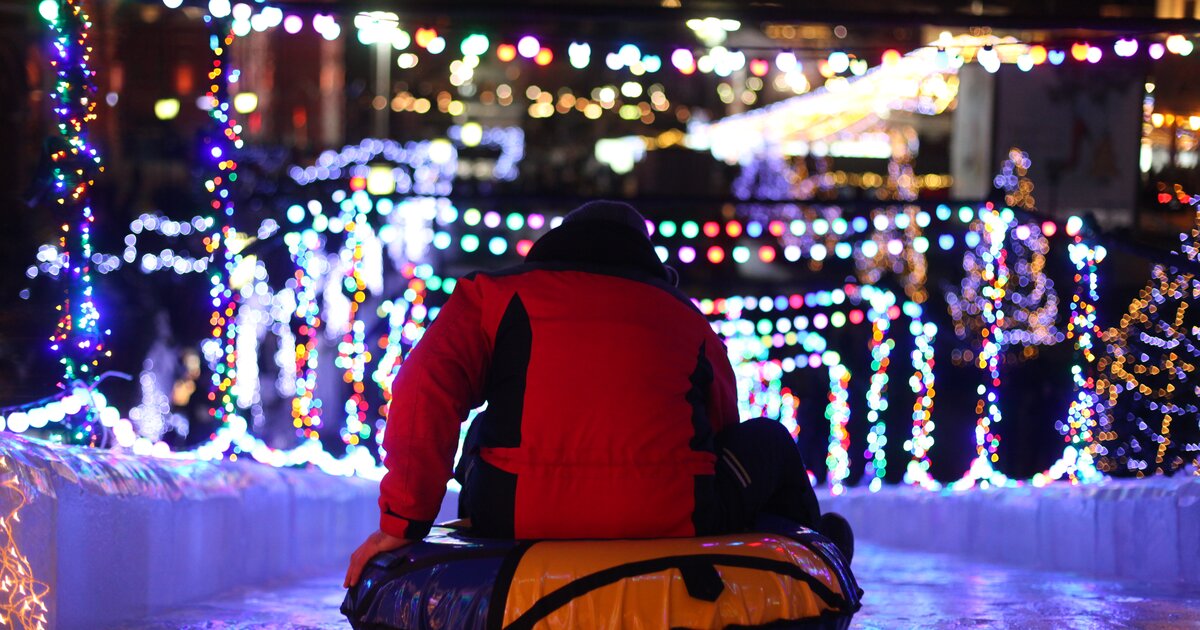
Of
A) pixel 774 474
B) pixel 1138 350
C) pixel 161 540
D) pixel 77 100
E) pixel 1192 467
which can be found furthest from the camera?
pixel 1138 350

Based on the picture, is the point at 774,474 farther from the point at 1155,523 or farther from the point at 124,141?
the point at 124,141

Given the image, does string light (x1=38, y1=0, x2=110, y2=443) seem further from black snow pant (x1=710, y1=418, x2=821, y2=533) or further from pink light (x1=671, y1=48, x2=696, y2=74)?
pink light (x1=671, y1=48, x2=696, y2=74)

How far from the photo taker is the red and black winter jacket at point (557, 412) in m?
2.15

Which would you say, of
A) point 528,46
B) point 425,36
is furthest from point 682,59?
point 425,36

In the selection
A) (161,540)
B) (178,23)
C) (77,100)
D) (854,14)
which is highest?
(178,23)

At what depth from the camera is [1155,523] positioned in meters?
3.49

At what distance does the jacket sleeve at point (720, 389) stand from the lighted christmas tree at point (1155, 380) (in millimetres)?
1878

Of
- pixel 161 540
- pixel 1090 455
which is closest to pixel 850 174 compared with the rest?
pixel 1090 455

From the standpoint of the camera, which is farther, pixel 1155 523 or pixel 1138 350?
pixel 1138 350

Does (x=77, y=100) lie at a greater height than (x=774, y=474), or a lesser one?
greater

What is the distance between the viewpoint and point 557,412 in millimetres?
2154

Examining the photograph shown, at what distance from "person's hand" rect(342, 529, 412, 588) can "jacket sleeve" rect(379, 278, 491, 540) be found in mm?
19

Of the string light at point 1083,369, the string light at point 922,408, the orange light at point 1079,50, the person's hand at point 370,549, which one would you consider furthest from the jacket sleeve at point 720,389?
the string light at point 922,408

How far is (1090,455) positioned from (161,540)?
9.84 feet
